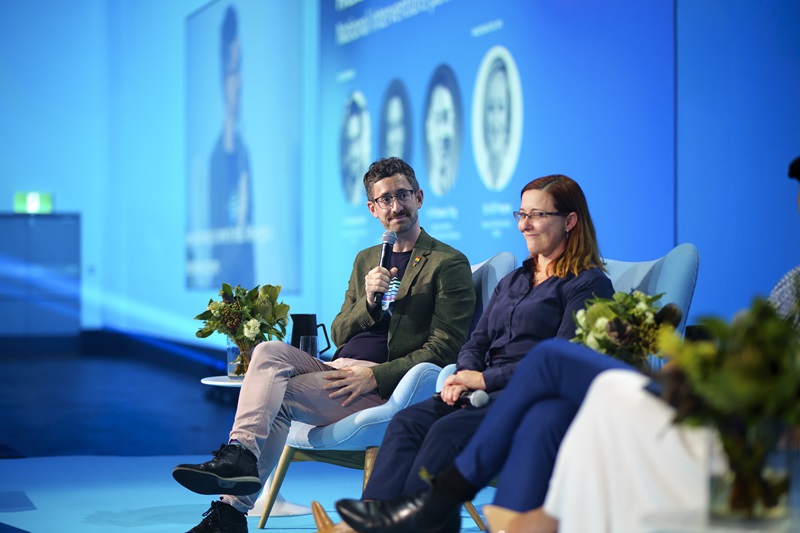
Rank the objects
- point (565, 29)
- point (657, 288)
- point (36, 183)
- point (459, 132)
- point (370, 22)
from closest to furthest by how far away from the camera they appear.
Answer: point (657, 288) < point (565, 29) < point (459, 132) < point (370, 22) < point (36, 183)

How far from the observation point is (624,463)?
194 centimetres

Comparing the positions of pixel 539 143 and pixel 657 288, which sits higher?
pixel 539 143

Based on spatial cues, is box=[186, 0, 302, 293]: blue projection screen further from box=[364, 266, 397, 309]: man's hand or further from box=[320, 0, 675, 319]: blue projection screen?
box=[364, 266, 397, 309]: man's hand

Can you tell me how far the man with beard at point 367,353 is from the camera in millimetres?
3346

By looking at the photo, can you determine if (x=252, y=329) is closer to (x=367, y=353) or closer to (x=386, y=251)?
(x=367, y=353)

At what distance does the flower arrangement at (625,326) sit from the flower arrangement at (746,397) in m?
0.88

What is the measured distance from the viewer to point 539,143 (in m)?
5.11

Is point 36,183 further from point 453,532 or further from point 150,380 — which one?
point 453,532

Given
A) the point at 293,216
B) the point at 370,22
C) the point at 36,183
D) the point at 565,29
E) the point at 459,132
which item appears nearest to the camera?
the point at 565,29

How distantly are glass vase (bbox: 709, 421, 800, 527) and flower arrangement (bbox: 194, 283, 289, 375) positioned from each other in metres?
2.69

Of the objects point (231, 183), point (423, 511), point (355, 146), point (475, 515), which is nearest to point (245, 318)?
point (475, 515)

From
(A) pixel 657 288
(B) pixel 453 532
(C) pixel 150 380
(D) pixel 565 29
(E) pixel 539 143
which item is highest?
(D) pixel 565 29

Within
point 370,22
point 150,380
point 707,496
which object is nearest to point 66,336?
point 150,380

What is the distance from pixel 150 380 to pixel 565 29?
6.80 meters
